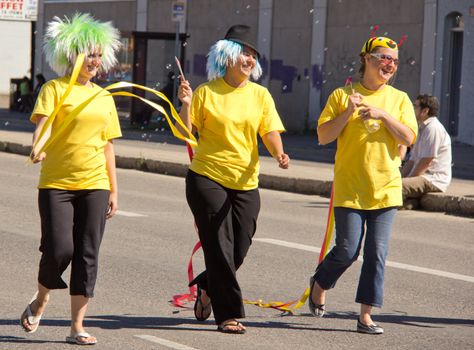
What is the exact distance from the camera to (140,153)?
21.6 meters

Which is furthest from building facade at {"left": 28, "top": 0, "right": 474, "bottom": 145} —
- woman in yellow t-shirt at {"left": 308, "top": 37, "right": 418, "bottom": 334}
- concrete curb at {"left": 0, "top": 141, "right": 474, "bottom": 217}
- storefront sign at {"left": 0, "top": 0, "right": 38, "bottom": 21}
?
woman in yellow t-shirt at {"left": 308, "top": 37, "right": 418, "bottom": 334}

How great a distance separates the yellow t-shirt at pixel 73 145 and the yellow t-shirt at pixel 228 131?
27.7 inches

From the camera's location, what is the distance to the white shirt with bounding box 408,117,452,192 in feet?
45.0

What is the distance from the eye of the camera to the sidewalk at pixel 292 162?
1483 cm

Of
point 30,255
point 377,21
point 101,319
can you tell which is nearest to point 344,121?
point 101,319

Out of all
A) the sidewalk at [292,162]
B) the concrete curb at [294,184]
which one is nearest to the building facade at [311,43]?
the sidewalk at [292,162]

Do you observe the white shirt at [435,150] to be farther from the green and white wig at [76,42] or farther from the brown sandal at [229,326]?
the green and white wig at [76,42]

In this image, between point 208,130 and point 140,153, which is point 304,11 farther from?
point 208,130

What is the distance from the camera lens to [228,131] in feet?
23.7

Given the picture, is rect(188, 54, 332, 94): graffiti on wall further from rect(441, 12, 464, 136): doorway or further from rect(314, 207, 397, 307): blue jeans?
rect(314, 207, 397, 307): blue jeans

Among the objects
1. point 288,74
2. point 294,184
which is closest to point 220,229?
point 294,184

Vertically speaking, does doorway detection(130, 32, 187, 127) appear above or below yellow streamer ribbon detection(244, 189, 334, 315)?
above

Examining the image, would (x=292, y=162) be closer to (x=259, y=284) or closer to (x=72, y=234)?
(x=259, y=284)

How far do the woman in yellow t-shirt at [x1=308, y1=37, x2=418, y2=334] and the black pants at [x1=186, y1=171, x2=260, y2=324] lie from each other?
587 mm
